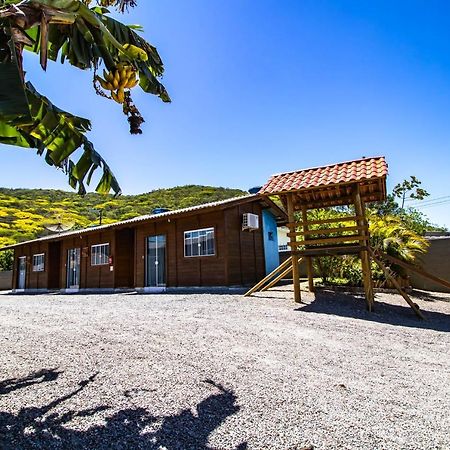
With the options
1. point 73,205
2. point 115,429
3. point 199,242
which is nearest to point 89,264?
point 199,242

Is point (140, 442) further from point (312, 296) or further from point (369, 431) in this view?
point (312, 296)

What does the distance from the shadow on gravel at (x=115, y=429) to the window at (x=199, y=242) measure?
9750mm

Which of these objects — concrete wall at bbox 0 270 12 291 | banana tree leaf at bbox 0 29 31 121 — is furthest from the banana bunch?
concrete wall at bbox 0 270 12 291

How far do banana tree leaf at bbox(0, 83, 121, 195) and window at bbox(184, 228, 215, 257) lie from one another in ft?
27.8

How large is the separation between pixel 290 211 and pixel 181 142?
4.82m

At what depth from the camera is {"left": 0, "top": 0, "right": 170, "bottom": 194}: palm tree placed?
2.43 meters

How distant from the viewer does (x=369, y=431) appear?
258cm

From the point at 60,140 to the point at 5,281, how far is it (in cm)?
2705

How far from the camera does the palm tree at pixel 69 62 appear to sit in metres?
2.43

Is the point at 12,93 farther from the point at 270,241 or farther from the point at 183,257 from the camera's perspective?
the point at 270,241

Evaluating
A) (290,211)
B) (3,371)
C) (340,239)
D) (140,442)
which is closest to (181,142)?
(290,211)

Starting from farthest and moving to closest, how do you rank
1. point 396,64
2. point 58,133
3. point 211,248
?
point 211,248, point 396,64, point 58,133

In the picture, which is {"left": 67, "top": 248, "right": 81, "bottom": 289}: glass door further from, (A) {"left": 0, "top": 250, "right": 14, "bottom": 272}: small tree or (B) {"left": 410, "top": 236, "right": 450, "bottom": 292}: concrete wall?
(B) {"left": 410, "top": 236, "right": 450, "bottom": 292}: concrete wall

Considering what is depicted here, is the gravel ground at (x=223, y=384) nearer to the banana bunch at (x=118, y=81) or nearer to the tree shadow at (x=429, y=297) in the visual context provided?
the banana bunch at (x=118, y=81)
